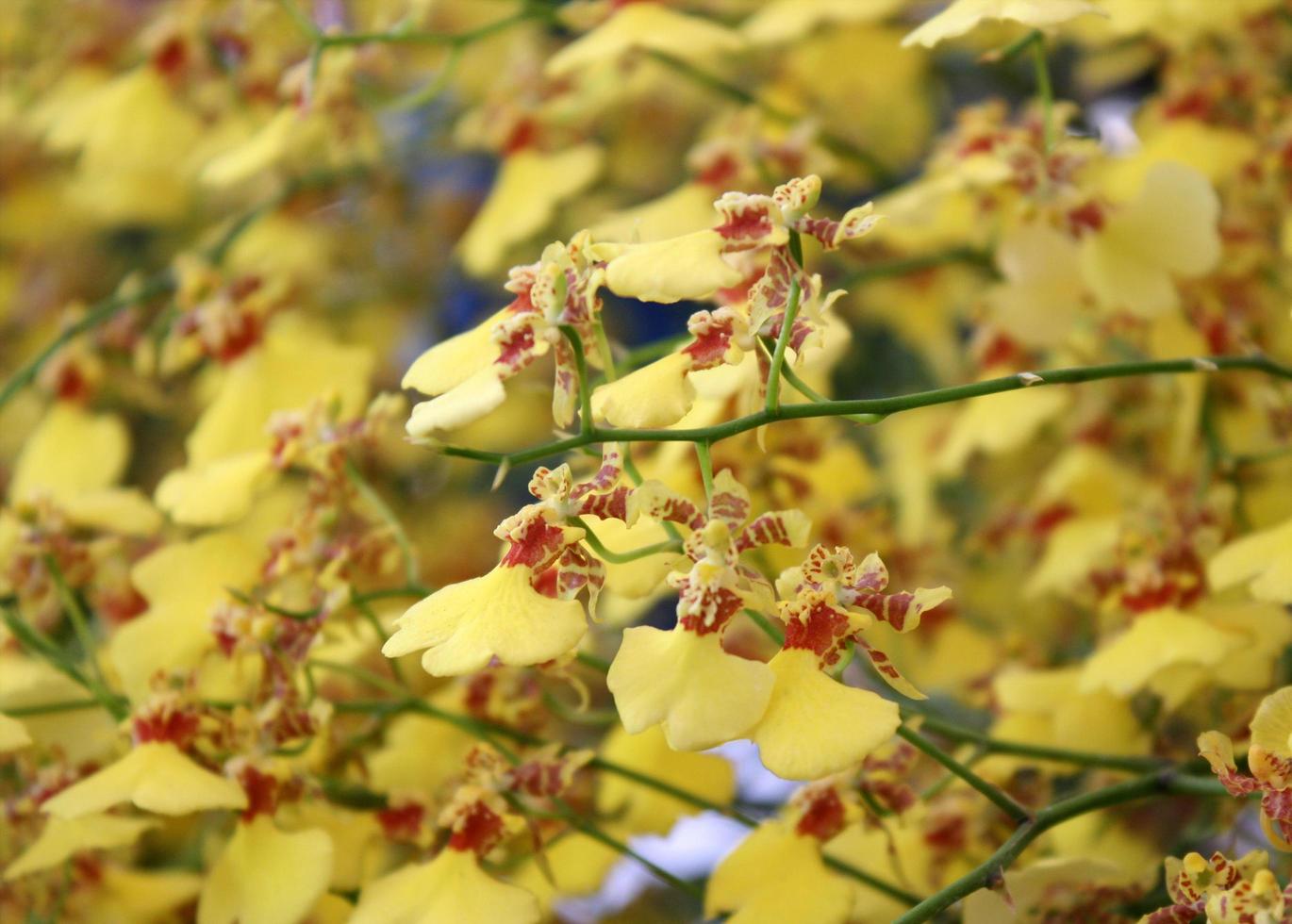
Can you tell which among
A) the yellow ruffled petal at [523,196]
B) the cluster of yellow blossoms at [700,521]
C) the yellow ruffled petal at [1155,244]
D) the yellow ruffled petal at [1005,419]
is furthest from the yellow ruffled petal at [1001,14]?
the yellow ruffled petal at [523,196]

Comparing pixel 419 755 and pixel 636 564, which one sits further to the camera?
pixel 419 755

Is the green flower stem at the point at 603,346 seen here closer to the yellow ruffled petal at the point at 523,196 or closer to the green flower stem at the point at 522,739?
the green flower stem at the point at 522,739

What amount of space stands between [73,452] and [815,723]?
61cm

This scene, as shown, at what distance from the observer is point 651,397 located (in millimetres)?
483

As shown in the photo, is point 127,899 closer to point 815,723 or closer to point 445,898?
point 445,898

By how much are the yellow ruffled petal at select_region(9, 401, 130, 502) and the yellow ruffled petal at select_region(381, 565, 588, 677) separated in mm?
460

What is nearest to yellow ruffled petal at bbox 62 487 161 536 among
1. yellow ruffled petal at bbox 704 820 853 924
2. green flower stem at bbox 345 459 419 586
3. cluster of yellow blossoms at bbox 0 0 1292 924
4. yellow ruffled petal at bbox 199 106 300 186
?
cluster of yellow blossoms at bbox 0 0 1292 924

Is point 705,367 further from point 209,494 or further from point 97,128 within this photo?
point 97,128

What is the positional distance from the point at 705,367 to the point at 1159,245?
1.05 feet

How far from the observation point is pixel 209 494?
68cm

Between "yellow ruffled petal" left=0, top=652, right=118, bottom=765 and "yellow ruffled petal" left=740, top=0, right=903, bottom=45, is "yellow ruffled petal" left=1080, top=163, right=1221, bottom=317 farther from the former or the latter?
"yellow ruffled petal" left=0, top=652, right=118, bottom=765

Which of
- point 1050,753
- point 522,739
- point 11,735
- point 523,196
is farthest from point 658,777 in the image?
point 523,196

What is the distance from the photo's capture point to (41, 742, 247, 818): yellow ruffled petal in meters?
0.56

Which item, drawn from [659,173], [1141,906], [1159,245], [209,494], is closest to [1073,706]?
[1141,906]
